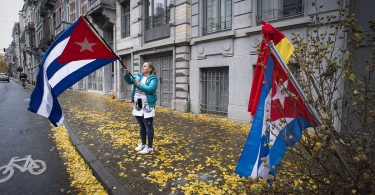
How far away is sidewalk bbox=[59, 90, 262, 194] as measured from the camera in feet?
12.7

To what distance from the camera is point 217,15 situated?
10.3 metres

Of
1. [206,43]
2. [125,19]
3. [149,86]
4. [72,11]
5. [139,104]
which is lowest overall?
[139,104]

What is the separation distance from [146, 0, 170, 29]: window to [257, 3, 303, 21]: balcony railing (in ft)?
18.2

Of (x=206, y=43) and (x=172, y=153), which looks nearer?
(x=172, y=153)

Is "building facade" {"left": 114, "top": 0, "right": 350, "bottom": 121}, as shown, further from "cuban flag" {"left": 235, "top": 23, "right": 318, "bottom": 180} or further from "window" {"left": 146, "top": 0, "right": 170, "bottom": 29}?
"cuban flag" {"left": 235, "top": 23, "right": 318, "bottom": 180}

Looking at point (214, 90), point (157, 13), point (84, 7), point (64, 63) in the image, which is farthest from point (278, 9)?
point (84, 7)

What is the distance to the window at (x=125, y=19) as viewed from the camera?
16578 mm

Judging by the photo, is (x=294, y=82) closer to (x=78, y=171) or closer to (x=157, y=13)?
(x=78, y=171)

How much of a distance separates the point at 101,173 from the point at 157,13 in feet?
35.6

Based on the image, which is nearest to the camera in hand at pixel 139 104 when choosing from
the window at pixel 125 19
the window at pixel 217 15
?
the window at pixel 217 15

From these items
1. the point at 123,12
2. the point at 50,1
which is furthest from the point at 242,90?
the point at 50,1

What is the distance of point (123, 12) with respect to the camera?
16953 mm

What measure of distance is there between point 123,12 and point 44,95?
561 inches

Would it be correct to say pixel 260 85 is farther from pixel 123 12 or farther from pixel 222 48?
pixel 123 12
